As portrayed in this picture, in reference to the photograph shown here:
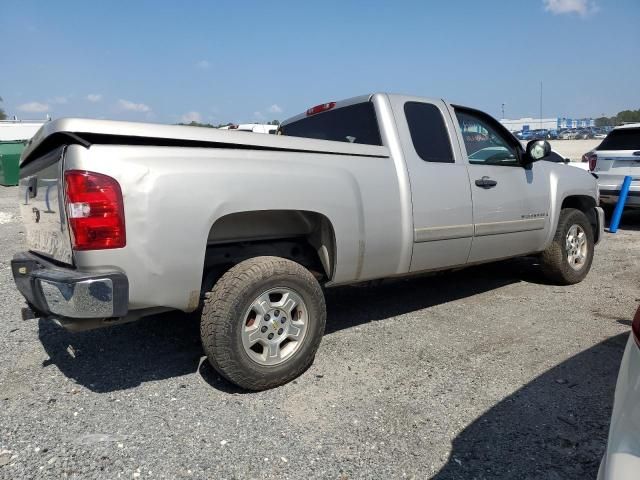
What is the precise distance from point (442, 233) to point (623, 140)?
6865 mm

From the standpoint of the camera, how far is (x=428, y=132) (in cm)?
401

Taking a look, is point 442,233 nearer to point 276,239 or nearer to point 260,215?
point 276,239

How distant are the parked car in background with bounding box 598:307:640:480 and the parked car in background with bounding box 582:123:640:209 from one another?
819cm

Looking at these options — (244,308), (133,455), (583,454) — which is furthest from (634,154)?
(133,455)

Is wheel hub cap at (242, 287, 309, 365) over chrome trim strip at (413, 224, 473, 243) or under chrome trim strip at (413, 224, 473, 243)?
under

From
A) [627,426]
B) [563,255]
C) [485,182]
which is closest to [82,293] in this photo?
[627,426]

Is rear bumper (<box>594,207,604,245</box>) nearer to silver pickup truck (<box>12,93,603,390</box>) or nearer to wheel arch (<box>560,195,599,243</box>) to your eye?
wheel arch (<box>560,195,599,243</box>)

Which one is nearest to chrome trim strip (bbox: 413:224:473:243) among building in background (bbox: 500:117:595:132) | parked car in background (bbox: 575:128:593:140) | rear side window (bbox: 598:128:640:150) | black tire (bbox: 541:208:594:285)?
black tire (bbox: 541:208:594:285)

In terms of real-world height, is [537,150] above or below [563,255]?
above

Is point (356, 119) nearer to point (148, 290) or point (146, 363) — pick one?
point (148, 290)

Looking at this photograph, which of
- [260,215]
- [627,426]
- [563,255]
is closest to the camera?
[627,426]

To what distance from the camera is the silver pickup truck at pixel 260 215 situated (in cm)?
253

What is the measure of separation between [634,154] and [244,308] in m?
8.15

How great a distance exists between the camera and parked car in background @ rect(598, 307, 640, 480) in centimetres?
142
